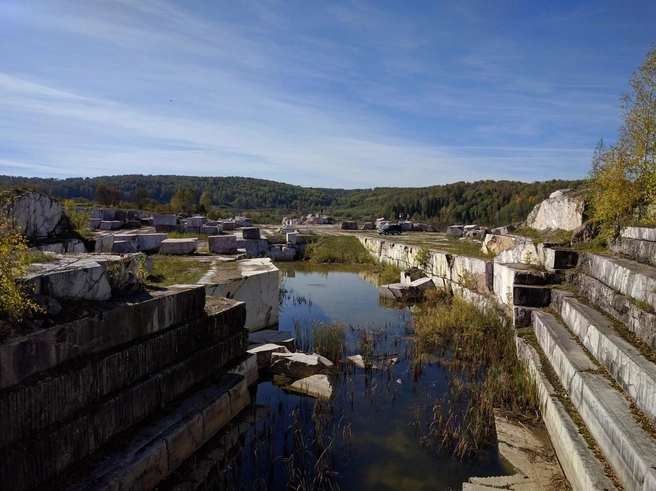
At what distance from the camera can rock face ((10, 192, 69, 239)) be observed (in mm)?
8180

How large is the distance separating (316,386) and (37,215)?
615 cm

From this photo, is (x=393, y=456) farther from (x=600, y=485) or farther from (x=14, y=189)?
(x=14, y=189)

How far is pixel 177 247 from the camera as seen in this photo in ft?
39.7

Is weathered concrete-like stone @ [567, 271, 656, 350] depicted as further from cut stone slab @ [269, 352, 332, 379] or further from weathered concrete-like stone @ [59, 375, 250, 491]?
weathered concrete-like stone @ [59, 375, 250, 491]

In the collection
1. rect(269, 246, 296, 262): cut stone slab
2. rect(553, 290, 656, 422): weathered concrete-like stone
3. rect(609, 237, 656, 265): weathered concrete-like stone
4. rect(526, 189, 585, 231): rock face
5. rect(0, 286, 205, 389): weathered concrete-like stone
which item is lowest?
rect(269, 246, 296, 262): cut stone slab

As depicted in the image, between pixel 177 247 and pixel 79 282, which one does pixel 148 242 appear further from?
pixel 79 282

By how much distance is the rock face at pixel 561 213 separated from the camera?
9383 mm

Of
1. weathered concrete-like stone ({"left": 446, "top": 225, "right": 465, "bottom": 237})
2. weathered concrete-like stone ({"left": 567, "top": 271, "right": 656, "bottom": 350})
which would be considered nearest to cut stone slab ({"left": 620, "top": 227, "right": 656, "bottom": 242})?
weathered concrete-like stone ({"left": 567, "top": 271, "right": 656, "bottom": 350})

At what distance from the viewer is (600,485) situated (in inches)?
141

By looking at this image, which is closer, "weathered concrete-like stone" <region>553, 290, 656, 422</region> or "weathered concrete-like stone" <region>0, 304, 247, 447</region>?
"weathered concrete-like stone" <region>0, 304, 247, 447</region>

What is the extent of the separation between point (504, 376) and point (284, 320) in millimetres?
5358

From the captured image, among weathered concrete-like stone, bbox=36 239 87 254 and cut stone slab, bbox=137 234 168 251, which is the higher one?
weathered concrete-like stone, bbox=36 239 87 254

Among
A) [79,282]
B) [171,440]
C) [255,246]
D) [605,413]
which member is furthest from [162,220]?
[605,413]

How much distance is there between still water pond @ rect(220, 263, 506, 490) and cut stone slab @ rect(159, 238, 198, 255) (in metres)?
5.58
